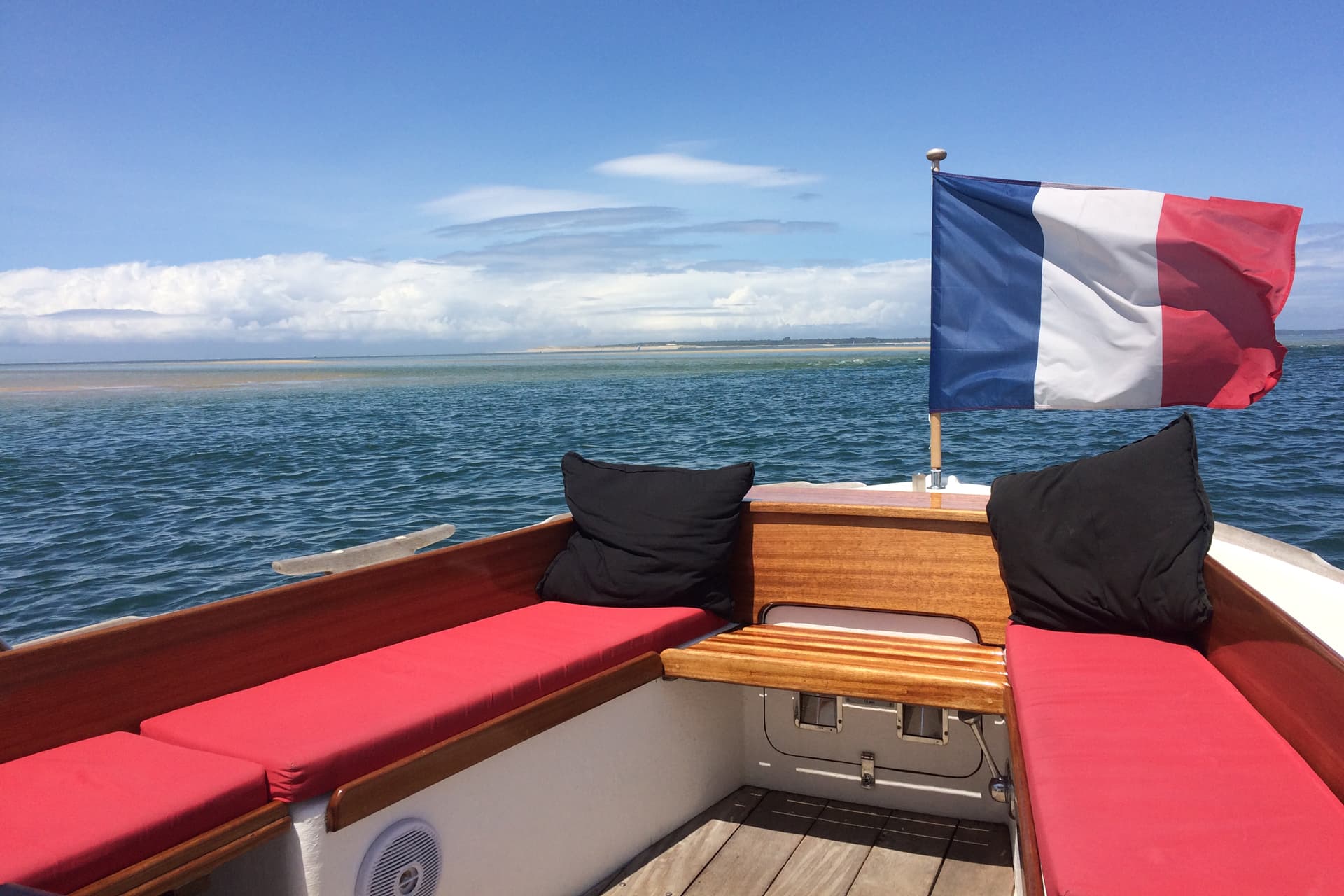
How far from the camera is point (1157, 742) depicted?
167cm

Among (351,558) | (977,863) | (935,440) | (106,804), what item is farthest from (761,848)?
(106,804)

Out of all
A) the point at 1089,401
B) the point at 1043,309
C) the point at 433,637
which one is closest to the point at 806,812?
the point at 433,637

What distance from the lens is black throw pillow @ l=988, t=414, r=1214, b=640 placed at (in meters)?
2.29

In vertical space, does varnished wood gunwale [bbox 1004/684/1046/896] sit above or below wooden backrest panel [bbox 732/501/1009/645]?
below

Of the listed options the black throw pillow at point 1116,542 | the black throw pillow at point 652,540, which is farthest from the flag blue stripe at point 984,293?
A: the black throw pillow at point 652,540

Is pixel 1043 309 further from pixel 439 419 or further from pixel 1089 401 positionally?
pixel 439 419

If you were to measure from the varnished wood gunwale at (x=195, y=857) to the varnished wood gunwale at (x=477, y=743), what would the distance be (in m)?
0.10

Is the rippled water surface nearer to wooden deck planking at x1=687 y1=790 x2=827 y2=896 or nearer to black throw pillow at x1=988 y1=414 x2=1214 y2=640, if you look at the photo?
wooden deck planking at x1=687 y1=790 x2=827 y2=896

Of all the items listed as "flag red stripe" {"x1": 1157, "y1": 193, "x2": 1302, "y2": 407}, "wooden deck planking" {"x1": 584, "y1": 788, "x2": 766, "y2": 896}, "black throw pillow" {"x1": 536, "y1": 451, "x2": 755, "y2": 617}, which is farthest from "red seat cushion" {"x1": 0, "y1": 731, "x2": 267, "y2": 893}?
"flag red stripe" {"x1": 1157, "y1": 193, "x2": 1302, "y2": 407}

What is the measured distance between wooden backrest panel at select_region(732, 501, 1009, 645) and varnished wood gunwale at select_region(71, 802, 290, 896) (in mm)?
1608

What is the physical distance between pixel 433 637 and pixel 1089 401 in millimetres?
1926

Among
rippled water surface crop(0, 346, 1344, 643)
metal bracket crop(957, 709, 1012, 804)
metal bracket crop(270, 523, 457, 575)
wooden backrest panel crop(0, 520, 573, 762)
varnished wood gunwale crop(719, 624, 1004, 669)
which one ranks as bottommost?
rippled water surface crop(0, 346, 1344, 643)

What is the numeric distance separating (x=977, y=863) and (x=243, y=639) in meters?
1.73

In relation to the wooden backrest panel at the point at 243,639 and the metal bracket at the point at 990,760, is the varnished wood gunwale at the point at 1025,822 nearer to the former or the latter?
the metal bracket at the point at 990,760
